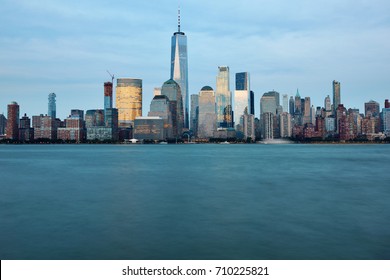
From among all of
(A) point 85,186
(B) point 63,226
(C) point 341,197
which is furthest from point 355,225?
(A) point 85,186

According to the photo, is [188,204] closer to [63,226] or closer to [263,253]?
[63,226]

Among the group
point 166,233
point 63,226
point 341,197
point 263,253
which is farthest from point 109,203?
point 341,197

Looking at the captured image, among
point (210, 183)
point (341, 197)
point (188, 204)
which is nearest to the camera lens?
point (188, 204)

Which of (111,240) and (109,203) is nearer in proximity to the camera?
(111,240)

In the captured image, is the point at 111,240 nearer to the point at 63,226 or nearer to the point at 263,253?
the point at 63,226
